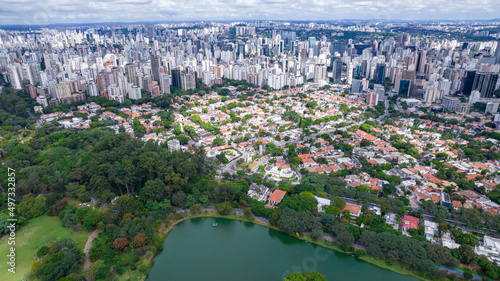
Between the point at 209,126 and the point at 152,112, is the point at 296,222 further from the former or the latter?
the point at 152,112

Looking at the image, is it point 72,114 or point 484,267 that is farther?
point 72,114

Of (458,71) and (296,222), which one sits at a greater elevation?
(458,71)

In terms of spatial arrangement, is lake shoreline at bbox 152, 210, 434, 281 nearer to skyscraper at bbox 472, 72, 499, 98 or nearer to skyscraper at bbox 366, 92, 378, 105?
skyscraper at bbox 366, 92, 378, 105

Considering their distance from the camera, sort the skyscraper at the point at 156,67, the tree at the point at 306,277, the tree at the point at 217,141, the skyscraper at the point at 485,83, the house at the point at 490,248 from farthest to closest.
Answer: the skyscraper at the point at 156,67, the skyscraper at the point at 485,83, the tree at the point at 217,141, the house at the point at 490,248, the tree at the point at 306,277

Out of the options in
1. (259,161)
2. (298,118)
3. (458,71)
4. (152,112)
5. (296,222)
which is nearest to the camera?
(296,222)

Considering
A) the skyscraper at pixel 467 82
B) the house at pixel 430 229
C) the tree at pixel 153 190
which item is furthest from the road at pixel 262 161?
the skyscraper at pixel 467 82

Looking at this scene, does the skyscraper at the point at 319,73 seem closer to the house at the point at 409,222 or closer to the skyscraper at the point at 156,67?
the skyscraper at the point at 156,67

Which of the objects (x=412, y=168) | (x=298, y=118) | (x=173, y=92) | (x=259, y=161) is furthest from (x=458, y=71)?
(x=173, y=92)

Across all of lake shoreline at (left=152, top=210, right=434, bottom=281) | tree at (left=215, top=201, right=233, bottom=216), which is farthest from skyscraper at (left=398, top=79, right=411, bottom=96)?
tree at (left=215, top=201, right=233, bottom=216)
